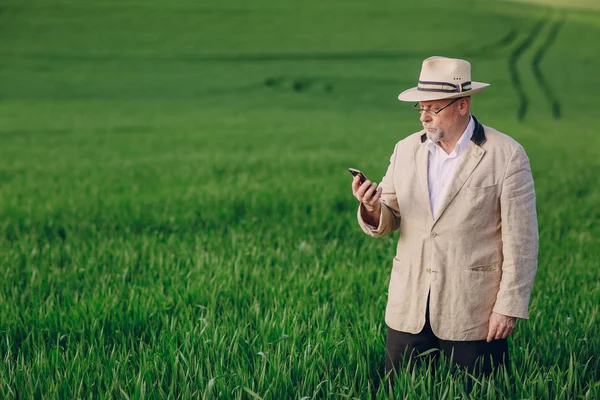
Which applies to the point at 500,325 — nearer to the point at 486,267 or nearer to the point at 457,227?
the point at 486,267

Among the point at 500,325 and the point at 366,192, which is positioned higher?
the point at 366,192

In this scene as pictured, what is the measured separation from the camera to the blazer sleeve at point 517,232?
3.47 m

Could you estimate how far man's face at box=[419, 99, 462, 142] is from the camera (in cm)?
353

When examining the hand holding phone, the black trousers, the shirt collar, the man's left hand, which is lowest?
the black trousers

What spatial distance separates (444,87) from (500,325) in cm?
115

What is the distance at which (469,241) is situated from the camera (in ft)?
11.7

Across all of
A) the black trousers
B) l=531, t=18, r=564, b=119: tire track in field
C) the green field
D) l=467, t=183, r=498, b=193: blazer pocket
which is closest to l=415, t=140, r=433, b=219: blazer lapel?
Answer: l=467, t=183, r=498, b=193: blazer pocket

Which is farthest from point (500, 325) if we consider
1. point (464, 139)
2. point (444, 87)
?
point (444, 87)

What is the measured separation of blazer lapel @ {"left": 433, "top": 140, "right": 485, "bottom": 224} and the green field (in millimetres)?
831

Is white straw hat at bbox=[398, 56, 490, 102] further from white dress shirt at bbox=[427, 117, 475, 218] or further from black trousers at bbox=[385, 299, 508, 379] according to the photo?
black trousers at bbox=[385, 299, 508, 379]

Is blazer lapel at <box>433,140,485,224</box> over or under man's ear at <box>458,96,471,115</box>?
under

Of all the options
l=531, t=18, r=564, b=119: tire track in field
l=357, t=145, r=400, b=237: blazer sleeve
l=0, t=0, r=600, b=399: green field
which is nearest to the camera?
l=357, t=145, r=400, b=237: blazer sleeve

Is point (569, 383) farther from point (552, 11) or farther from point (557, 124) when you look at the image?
point (552, 11)

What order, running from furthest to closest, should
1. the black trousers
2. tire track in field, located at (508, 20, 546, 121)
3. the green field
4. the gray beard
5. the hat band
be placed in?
1. tire track in field, located at (508, 20, 546, 121)
2. the green field
3. the black trousers
4. the gray beard
5. the hat band
